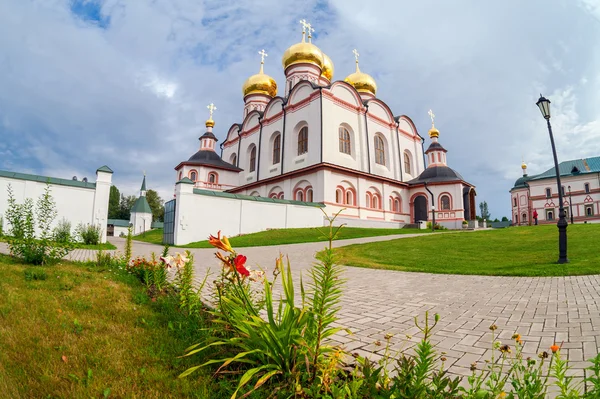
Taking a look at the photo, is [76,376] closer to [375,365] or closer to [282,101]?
[375,365]

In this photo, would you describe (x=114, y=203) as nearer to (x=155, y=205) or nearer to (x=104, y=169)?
(x=155, y=205)

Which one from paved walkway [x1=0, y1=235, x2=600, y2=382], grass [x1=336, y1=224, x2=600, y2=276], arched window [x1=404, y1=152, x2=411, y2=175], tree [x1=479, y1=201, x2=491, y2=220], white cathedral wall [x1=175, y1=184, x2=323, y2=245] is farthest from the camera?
tree [x1=479, y1=201, x2=491, y2=220]

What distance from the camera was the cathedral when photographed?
25.7 m

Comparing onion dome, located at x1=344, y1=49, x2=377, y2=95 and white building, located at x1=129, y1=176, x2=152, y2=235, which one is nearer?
onion dome, located at x1=344, y1=49, x2=377, y2=95

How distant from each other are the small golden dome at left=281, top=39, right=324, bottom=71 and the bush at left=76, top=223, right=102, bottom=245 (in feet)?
83.8

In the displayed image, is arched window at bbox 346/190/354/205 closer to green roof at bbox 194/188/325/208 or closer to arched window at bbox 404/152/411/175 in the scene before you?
green roof at bbox 194/188/325/208

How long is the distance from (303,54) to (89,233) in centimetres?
2654

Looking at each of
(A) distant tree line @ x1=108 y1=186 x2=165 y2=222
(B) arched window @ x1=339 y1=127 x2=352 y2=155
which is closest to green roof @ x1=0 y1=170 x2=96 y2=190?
(B) arched window @ x1=339 y1=127 x2=352 y2=155

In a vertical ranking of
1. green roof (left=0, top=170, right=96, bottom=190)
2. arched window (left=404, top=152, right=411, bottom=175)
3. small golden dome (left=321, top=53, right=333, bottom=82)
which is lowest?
green roof (left=0, top=170, right=96, bottom=190)

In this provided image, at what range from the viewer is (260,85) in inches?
1503

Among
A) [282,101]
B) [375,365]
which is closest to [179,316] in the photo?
[375,365]

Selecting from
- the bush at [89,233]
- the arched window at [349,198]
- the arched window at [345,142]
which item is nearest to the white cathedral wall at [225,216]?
the bush at [89,233]

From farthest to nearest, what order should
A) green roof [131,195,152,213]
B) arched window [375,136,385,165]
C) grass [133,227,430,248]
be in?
1. green roof [131,195,152,213]
2. arched window [375,136,385,165]
3. grass [133,227,430,248]

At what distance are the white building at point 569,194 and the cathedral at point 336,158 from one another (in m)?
20.2
